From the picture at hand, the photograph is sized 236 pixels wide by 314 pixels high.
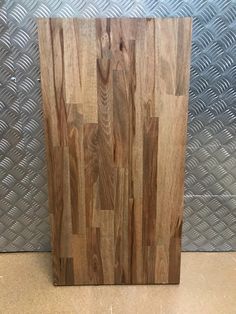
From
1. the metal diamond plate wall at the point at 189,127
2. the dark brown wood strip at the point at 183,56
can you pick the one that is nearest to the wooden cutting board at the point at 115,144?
the dark brown wood strip at the point at 183,56

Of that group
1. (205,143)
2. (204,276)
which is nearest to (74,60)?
(205,143)

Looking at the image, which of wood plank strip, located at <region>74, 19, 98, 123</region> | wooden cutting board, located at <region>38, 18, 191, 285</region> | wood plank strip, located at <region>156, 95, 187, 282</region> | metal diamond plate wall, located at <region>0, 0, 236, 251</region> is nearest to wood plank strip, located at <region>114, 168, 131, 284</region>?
wooden cutting board, located at <region>38, 18, 191, 285</region>

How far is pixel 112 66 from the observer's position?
1223mm

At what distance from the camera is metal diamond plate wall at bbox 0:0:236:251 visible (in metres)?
1.35

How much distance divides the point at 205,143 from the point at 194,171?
0.15 m

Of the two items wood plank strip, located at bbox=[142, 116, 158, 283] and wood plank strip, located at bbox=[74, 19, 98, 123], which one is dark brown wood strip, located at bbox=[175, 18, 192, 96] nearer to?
wood plank strip, located at bbox=[142, 116, 158, 283]

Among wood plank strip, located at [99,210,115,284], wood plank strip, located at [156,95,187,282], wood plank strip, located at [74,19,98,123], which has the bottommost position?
wood plank strip, located at [99,210,115,284]

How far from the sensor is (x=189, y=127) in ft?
4.95

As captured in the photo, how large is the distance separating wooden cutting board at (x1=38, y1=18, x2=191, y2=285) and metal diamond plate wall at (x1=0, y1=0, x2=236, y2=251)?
22 cm

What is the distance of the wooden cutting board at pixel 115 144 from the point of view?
1.20 metres

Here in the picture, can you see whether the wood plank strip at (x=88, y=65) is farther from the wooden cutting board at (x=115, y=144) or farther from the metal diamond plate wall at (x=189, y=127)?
the metal diamond plate wall at (x=189, y=127)

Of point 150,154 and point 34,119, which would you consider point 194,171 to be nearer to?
point 150,154

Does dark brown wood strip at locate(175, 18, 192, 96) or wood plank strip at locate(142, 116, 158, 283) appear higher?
dark brown wood strip at locate(175, 18, 192, 96)

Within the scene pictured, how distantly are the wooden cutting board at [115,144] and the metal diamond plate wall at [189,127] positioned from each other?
22 cm
